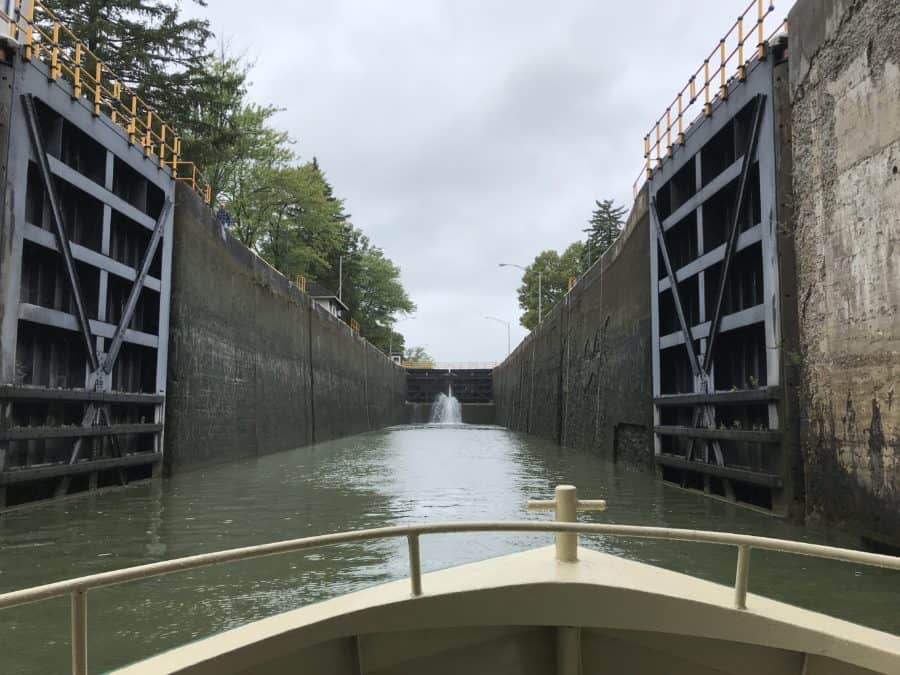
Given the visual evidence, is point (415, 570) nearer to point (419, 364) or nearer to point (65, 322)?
point (65, 322)

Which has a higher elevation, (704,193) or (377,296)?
(377,296)

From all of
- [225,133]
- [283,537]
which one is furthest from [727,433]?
[225,133]

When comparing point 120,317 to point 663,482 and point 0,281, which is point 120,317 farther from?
point 663,482

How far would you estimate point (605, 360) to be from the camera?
62.7 feet

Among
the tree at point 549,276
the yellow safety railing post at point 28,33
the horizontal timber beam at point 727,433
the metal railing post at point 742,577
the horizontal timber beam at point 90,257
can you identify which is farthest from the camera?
the tree at point 549,276

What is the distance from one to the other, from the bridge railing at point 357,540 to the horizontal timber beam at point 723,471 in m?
6.81

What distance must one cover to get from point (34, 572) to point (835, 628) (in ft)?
21.5

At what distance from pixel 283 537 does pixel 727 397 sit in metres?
6.44

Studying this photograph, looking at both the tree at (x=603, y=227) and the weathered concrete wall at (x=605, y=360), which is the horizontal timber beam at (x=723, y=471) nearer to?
the weathered concrete wall at (x=605, y=360)

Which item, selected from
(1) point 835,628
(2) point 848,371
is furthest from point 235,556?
(2) point 848,371

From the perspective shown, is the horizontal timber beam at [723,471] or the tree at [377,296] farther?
the tree at [377,296]

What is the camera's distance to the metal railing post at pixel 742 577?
2.54m

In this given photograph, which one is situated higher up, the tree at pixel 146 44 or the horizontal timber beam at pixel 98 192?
the tree at pixel 146 44

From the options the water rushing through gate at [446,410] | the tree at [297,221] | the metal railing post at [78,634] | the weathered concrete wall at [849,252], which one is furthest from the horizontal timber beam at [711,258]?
the water rushing through gate at [446,410]
